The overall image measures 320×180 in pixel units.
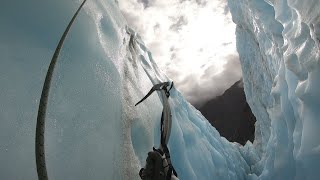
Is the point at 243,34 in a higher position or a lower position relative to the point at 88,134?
lower

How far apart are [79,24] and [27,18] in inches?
28.2

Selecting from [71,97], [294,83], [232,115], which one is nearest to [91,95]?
[71,97]

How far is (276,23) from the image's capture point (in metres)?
8.16

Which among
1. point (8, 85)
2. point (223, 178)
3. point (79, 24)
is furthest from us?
point (223, 178)

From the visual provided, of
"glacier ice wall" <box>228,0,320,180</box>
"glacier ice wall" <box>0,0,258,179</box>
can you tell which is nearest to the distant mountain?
"glacier ice wall" <box>228,0,320,180</box>

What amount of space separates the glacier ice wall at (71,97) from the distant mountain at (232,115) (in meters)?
49.8

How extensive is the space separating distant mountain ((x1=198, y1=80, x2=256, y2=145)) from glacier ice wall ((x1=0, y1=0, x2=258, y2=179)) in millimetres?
49751

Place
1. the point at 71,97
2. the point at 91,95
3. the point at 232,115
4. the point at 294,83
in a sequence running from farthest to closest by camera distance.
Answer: the point at 232,115, the point at 294,83, the point at 91,95, the point at 71,97

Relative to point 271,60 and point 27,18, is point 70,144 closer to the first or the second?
point 27,18

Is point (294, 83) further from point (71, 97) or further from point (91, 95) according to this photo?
point (71, 97)

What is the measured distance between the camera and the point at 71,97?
3201mm

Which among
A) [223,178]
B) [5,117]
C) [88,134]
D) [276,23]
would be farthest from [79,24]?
[223,178]

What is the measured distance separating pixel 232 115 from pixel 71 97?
68810mm

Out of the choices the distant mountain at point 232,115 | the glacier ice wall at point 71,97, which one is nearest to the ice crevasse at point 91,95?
the glacier ice wall at point 71,97
